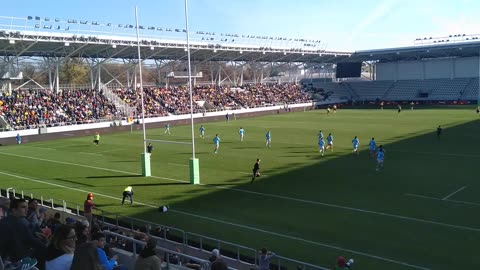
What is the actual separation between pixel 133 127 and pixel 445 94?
5397cm

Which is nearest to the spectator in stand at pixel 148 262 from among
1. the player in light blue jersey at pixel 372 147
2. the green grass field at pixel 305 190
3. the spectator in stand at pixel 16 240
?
the spectator in stand at pixel 16 240

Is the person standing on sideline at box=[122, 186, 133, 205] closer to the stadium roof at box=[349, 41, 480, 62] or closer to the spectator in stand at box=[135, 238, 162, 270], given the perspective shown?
the spectator in stand at box=[135, 238, 162, 270]

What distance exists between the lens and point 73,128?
174 feet

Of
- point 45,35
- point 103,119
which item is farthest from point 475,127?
point 45,35

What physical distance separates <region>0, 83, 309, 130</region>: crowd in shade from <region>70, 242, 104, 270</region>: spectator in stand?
161 feet

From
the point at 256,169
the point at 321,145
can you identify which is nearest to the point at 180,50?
the point at 321,145

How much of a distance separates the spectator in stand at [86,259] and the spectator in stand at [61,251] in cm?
13

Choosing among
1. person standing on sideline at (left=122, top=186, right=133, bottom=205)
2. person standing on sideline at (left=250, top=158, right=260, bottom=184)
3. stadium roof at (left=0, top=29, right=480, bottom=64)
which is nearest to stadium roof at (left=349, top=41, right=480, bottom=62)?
stadium roof at (left=0, top=29, right=480, bottom=64)

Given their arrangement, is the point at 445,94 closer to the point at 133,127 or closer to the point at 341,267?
the point at 133,127

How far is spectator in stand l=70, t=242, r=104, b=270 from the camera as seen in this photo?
5270mm

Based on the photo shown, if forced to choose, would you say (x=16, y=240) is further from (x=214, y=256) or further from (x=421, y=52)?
(x=421, y=52)

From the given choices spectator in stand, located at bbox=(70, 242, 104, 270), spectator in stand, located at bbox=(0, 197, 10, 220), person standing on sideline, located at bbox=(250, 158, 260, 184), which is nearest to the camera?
spectator in stand, located at bbox=(70, 242, 104, 270)

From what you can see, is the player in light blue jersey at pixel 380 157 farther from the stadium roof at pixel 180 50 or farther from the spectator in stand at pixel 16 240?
the stadium roof at pixel 180 50

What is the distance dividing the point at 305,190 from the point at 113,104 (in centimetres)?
4438
